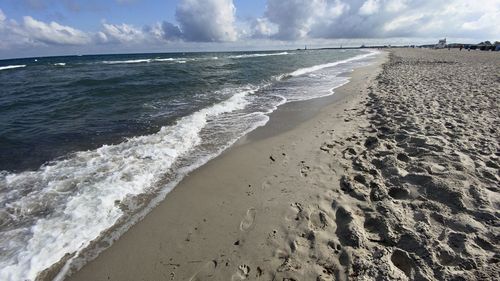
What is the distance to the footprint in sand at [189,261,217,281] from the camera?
132 inches

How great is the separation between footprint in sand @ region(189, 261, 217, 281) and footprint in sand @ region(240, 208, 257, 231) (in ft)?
2.56

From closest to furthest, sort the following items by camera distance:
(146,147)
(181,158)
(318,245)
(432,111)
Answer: (318,245)
(181,158)
(146,147)
(432,111)

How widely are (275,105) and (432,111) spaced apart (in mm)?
6329

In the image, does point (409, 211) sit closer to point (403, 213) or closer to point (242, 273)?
point (403, 213)

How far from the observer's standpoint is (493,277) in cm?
281

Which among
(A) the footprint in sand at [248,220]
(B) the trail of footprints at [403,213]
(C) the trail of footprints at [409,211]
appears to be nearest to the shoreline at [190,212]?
(A) the footprint in sand at [248,220]

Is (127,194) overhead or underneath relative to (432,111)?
underneath

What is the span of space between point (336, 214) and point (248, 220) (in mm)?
1374

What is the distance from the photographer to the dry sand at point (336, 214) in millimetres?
3270

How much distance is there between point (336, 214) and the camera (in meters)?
4.22

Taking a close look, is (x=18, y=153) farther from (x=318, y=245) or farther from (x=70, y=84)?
(x=70, y=84)

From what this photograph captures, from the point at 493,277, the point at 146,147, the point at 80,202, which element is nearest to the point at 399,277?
the point at 493,277

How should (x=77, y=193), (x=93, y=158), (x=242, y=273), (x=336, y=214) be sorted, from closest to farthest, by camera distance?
(x=242, y=273) < (x=336, y=214) < (x=77, y=193) < (x=93, y=158)

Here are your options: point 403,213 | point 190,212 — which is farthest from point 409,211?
point 190,212
